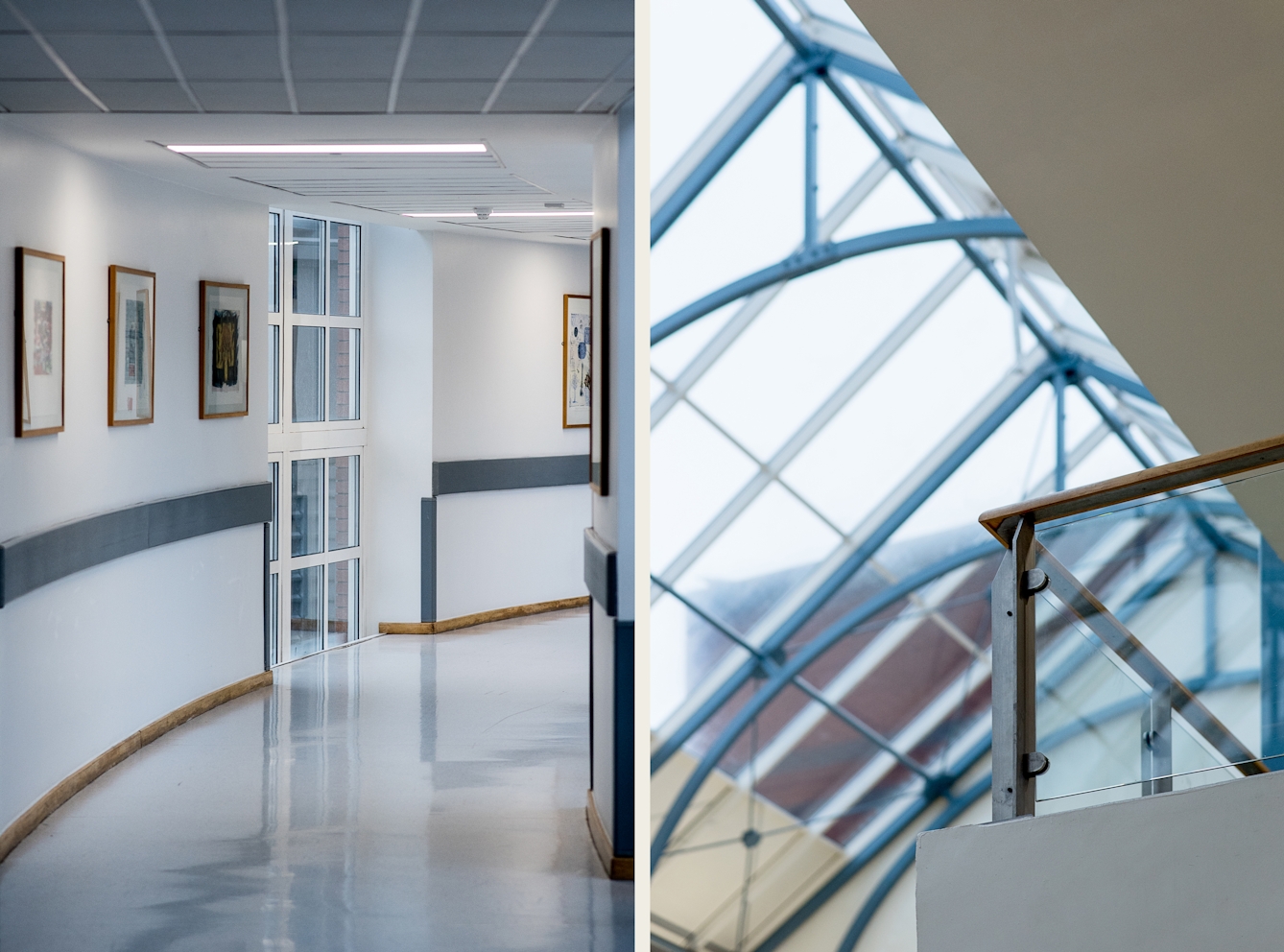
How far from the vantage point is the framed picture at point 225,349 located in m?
7.17

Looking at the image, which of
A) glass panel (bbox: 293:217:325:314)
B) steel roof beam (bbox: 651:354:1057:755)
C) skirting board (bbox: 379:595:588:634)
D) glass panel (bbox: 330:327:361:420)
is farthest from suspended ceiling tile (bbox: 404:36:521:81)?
steel roof beam (bbox: 651:354:1057:755)

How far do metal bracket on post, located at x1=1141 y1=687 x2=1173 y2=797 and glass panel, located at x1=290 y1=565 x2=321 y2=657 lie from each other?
24.5ft

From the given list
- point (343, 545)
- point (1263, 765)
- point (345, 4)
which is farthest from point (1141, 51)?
point (343, 545)

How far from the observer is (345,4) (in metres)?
3.65

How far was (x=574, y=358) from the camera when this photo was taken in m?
10.8

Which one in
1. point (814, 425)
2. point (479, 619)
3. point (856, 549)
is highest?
point (814, 425)

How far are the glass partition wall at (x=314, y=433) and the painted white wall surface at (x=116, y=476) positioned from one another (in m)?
0.90


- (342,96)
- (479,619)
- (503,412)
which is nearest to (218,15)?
(342,96)

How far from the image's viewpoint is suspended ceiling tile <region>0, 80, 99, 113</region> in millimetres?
4508

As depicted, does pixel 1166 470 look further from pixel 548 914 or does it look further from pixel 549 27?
pixel 548 914

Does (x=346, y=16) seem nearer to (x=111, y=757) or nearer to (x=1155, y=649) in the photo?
Result: (x=1155, y=649)

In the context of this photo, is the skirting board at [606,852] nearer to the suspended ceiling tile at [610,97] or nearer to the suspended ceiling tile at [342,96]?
the suspended ceiling tile at [610,97]

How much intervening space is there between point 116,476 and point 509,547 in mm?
4515

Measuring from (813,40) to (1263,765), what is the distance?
7.66 metres
